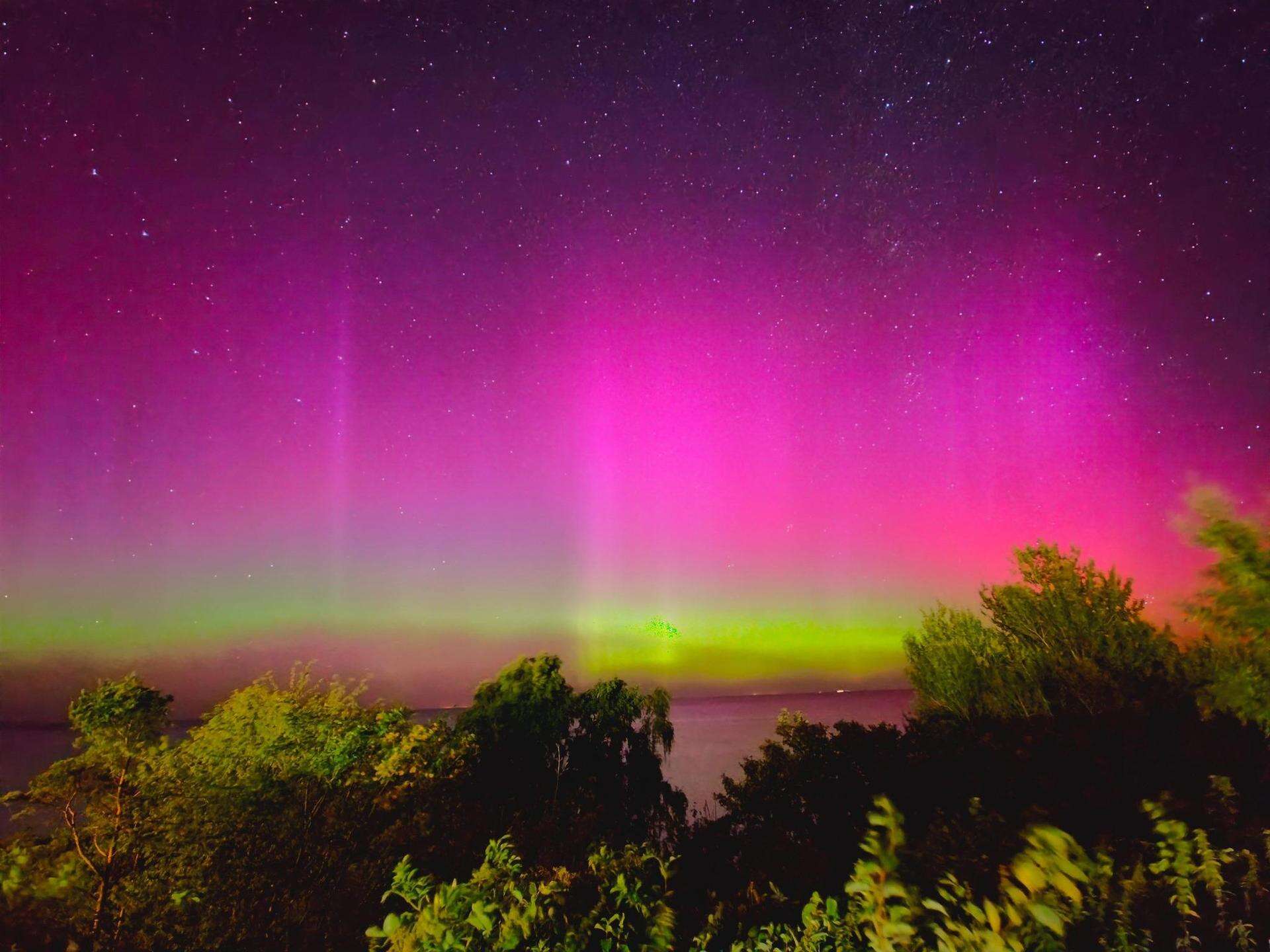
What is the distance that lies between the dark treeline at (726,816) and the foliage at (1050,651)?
0.09 m

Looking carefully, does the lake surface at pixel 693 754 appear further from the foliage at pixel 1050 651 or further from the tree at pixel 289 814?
the tree at pixel 289 814

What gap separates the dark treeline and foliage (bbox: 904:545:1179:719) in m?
0.09

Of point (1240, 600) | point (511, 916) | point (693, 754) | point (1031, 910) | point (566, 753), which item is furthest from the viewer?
point (693, 754)

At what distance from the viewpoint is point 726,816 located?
22656 millimetres

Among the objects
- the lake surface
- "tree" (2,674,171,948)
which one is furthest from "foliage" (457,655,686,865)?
the lake surface

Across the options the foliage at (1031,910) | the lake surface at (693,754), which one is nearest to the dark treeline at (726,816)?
the foliage at (1031,910)

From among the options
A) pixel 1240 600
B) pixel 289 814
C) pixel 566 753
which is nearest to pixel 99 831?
pixel 289 814

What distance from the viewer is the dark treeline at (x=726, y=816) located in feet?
9.31

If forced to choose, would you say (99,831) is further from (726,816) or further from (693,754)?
(693,754)

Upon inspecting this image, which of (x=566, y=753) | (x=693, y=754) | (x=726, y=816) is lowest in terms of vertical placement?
(x=693, y=754)

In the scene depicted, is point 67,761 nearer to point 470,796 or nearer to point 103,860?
point 103,860

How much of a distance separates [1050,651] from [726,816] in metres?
15.0

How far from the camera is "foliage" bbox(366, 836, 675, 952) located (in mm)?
2514

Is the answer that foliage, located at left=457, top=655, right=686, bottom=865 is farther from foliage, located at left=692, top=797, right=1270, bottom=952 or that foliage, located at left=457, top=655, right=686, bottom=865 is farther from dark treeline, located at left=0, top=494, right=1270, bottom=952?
foliage, located at left=692, top=797, right=1270, bottom=952
